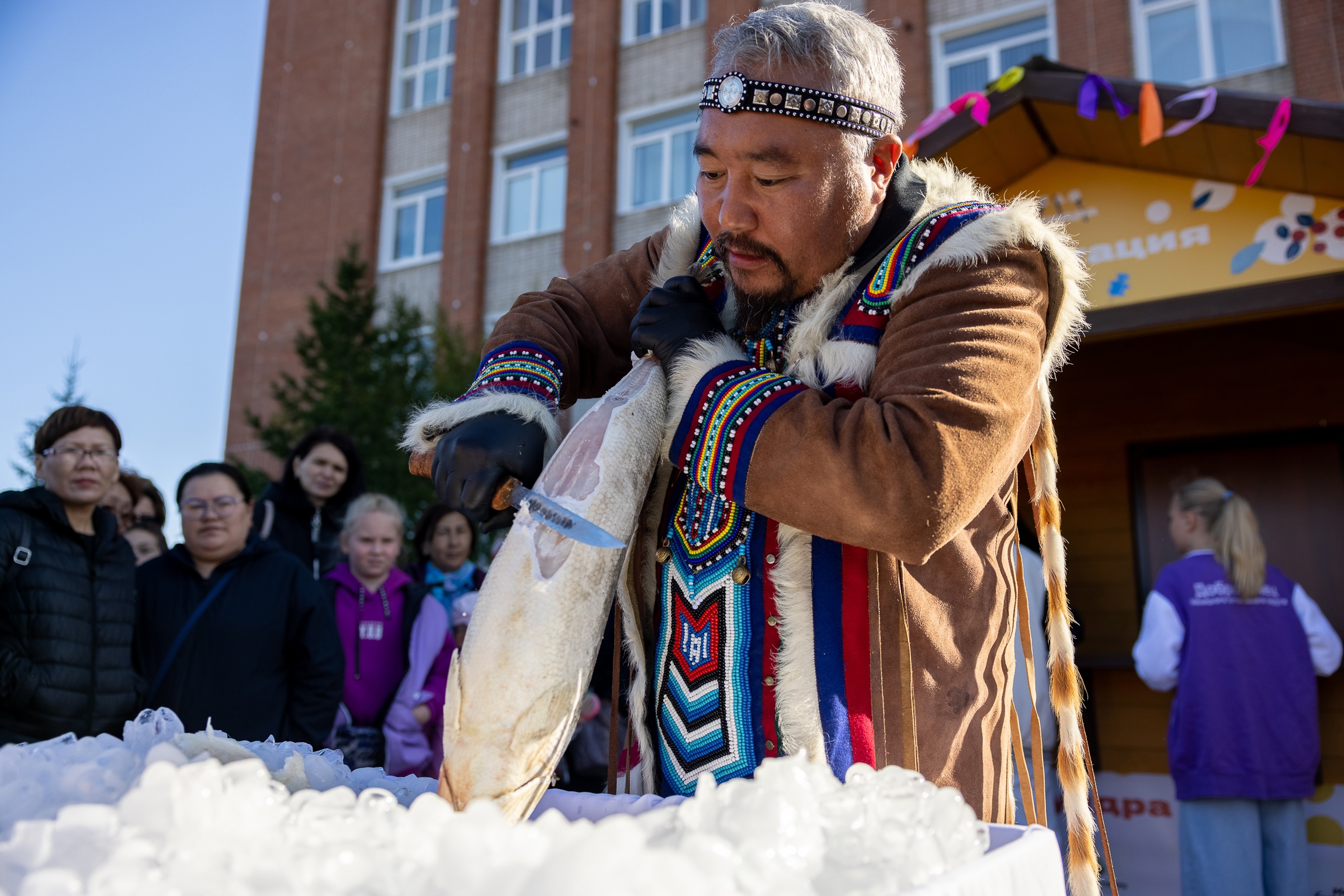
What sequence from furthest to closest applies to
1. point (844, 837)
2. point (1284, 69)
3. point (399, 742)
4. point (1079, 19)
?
point (1079, 19), point (1284, 69), point (399, 742), point (844, 837)

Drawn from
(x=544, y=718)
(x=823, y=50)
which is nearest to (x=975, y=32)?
(x=823, y=50)

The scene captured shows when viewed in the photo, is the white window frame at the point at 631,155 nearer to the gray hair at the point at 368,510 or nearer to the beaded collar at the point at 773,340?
the gray hair at the point at 368,510

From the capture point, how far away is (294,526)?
504 centimetres

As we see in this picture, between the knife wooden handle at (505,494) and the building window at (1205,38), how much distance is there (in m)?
10.8

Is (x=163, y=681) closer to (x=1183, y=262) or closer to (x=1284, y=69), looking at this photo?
(x=1183, y=262)

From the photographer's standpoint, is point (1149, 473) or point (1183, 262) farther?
point (1149, 473)

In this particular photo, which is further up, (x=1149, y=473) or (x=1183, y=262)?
(x=1183, y=262)

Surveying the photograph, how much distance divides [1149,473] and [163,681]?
5.47 metres

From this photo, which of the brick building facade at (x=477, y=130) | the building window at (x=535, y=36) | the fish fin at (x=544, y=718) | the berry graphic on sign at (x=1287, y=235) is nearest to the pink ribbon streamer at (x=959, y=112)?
the berry graphic on sign at (x=1287, y=235)

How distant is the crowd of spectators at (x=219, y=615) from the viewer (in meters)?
3.41

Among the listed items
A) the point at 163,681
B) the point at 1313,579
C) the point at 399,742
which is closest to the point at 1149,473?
the point at 1313,579

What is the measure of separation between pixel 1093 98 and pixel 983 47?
8602mm

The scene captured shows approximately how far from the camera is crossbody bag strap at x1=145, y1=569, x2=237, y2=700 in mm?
3693

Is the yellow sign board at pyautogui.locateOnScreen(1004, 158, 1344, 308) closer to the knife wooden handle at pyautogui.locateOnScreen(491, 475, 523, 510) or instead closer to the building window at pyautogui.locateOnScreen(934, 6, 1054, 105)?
the knife wooden handle at pyautogui.locateOnScreen(491, 475, 523, 510)
